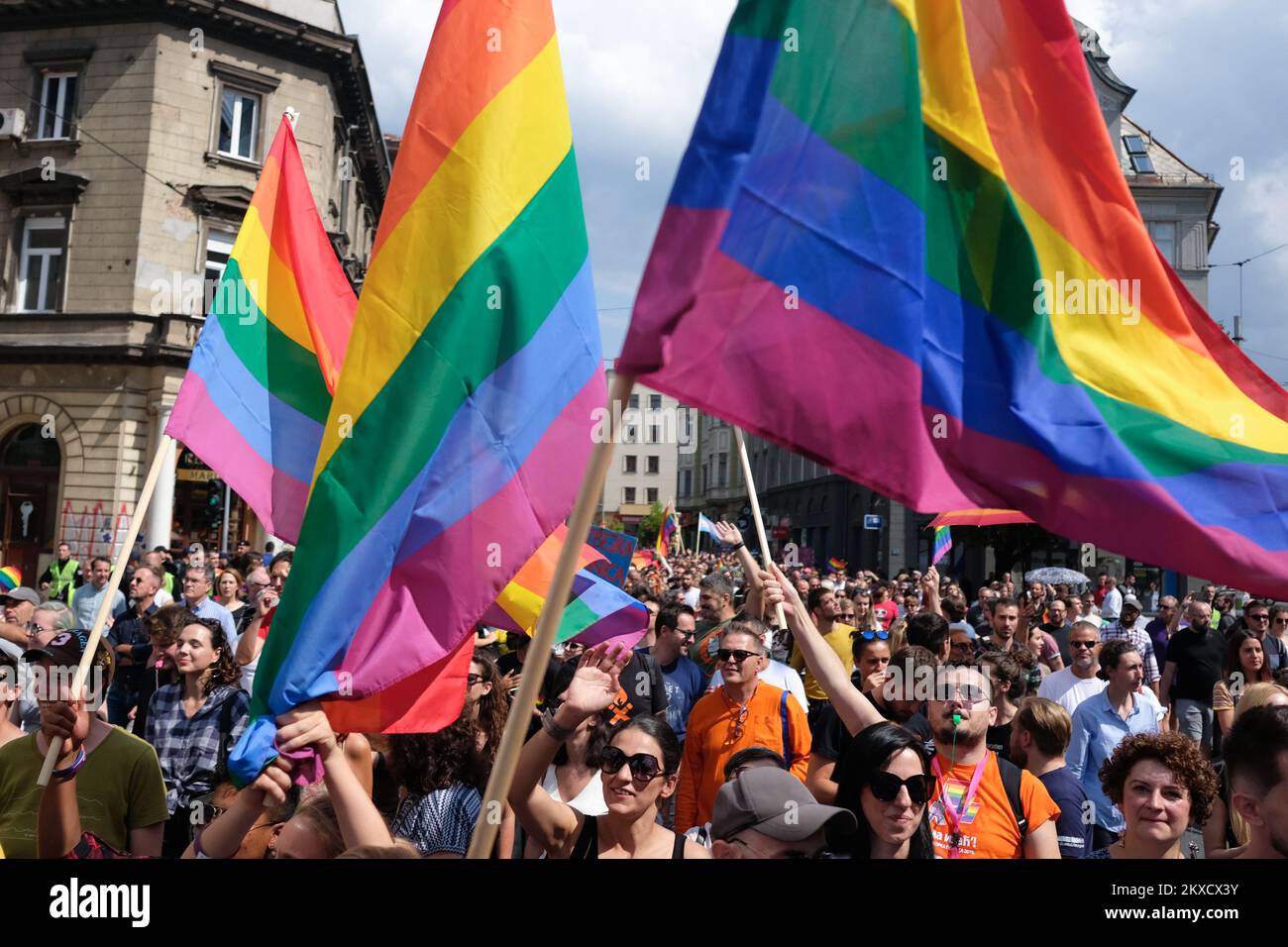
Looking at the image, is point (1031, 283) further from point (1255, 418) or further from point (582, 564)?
point (582, 564)

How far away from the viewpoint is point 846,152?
3008mm

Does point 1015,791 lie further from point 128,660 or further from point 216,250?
point 216,250

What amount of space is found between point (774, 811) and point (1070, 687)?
4684mm

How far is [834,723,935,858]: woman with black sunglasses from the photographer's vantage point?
3.44m

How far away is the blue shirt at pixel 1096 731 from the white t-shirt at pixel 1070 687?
49cm

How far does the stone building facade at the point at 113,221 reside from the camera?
25922 mm

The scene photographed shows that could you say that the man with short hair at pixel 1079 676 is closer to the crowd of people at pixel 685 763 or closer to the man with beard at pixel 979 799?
the crowd of people at pixel 685 763

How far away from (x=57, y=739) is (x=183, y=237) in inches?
1010

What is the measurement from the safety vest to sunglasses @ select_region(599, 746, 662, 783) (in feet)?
43.3

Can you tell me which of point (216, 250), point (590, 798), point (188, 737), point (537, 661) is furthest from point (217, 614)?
→ point (216, 250)

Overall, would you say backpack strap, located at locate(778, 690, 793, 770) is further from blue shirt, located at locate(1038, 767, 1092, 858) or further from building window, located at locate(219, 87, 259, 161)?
building window, located at locate(219, 87, 259, 161)

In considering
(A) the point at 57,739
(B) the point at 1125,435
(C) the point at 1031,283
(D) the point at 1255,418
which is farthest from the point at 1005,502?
(A) the point at 57,739

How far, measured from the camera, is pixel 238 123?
27312mm

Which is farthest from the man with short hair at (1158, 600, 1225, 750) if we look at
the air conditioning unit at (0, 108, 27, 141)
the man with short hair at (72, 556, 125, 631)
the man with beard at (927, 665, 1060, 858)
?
the air conditioning unit at (0, 108, 27, 141)
